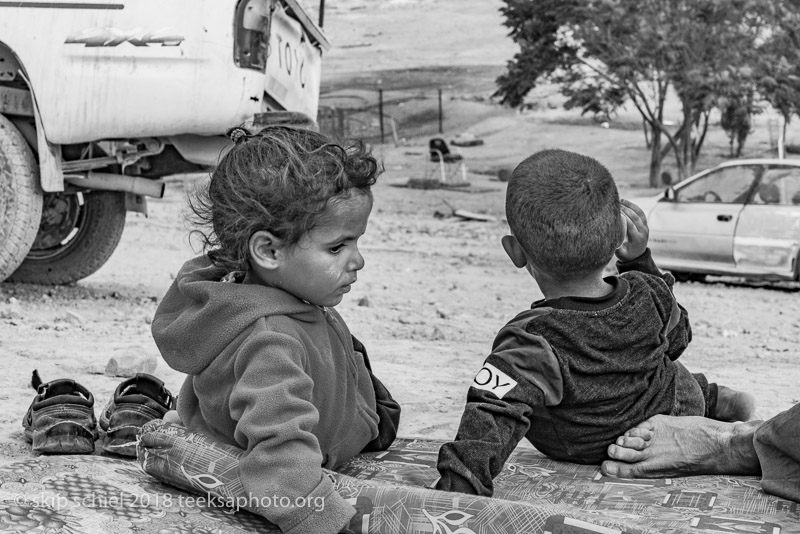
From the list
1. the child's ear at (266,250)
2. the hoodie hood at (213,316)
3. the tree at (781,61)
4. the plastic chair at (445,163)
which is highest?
the tree at (781,61)

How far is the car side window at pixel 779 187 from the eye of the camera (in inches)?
437

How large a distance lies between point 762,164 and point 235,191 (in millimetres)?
9665

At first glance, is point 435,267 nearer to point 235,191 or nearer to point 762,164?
point 762,164

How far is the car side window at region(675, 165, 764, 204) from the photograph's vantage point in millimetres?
11352

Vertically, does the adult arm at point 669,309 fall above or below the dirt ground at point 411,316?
above

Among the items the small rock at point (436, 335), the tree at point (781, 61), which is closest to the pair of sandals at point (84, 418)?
the small rock at point (436, 335)

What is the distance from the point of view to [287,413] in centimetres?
243

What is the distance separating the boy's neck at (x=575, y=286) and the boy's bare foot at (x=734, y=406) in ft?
2.24

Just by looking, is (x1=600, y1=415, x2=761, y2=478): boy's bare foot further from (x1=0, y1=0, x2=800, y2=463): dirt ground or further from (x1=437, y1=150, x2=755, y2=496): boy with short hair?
(x1=0, y1=0, x2=800, y2=463): dirt ground

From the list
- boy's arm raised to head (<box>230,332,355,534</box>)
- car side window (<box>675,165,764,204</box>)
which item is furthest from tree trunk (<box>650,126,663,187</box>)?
boy's arm raised to head (<box>230,332,355,534</box>)

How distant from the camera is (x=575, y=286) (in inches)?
113

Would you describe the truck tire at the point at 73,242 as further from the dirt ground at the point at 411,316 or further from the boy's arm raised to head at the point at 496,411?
the boy's arm raised to head at the point at 496,411

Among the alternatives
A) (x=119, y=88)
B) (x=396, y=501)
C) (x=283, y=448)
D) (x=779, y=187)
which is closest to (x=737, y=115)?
(x=779, y=187)

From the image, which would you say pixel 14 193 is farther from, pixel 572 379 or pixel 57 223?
pixel 572 379
